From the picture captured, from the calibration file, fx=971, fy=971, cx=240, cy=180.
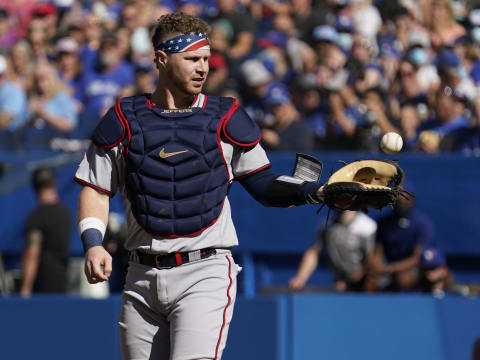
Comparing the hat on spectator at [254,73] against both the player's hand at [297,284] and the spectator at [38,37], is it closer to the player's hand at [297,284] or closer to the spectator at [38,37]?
the player's hand at [297,284]

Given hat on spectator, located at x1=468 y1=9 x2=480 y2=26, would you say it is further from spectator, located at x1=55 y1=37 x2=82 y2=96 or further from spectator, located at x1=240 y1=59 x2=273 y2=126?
spectator, located at x1=55 y1=37 x2=82 y2=96

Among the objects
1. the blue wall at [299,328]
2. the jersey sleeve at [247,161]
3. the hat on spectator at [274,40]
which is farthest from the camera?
the hat on spectator at [274,40]

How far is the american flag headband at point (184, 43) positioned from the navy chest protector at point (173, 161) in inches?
10.8

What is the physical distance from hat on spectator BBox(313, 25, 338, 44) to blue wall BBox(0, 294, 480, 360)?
518cm

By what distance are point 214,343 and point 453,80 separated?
6.36m

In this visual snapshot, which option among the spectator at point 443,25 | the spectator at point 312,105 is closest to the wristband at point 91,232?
the spectator at point 312,105

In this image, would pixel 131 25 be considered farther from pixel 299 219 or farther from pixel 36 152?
pixel 299 219

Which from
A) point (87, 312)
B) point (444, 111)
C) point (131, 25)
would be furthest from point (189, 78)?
point (131, 25)

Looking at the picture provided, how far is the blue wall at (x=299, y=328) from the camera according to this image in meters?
6.66

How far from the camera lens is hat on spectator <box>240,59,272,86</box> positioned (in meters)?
10.9

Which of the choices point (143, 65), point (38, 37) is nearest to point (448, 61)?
point (143, 65)

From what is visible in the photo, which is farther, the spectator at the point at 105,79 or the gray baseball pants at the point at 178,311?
the spectator at the point at 105,79

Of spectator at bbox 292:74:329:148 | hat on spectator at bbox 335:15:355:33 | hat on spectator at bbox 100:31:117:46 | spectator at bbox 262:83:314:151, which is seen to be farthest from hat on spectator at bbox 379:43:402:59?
hat on spectator at bbox 100:31:117:46

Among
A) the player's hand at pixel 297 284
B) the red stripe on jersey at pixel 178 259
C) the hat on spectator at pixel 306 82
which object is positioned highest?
the hat on spectator at pixel 306 82
